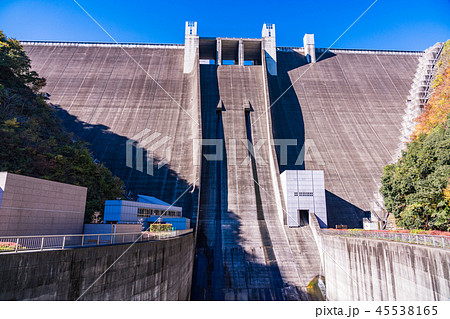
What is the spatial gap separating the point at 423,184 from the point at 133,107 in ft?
121

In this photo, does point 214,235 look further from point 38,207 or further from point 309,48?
point 309,48

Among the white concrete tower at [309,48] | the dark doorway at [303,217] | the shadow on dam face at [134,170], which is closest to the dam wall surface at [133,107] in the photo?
the shadow on dam face at [134,170]

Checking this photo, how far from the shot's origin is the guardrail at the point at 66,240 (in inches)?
327

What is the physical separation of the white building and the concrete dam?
45.8 inches

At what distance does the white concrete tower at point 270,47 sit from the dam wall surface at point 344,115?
1.73 m

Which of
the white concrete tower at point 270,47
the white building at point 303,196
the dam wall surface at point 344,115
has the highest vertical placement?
the white concrete tower at point 270,47

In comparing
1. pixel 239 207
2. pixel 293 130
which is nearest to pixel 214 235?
pixel 239 207

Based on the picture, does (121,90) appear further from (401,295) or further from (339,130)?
(401,295)

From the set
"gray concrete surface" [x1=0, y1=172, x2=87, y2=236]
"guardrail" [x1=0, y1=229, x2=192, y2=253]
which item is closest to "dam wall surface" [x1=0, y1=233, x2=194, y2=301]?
"guardrail" [x1=0, y1=229, x2=192, y2=253]

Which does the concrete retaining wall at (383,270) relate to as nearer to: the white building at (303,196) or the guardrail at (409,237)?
the guardrail at (409,237)

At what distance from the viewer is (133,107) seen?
43656 millimetres

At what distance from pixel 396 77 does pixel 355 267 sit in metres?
45.1

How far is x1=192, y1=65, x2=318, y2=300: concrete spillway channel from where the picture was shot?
2383 centimetres

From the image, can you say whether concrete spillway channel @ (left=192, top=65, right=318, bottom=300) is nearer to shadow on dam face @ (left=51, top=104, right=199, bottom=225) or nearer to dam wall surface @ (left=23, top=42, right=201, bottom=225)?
shadow on dam face @ (left=51, top=104, right=199, bottom=225)
